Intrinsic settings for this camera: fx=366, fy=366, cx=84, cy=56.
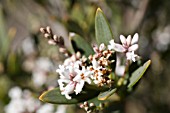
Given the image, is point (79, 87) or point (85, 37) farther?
point (85, 37)

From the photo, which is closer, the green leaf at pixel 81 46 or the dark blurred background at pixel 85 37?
the green leaf at pixel 81 46

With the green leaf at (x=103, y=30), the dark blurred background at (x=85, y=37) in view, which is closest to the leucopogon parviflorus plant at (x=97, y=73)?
the green leaf at (x=103, y=30)

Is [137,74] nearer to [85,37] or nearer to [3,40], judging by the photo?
[85,37]

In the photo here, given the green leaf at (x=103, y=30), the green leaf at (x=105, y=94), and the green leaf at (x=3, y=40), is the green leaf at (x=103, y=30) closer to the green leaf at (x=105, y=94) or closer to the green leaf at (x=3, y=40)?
the green leaf at (x=105, y=94)

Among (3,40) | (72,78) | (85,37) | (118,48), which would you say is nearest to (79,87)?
(72,78)

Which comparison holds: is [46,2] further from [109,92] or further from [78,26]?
[109,92]

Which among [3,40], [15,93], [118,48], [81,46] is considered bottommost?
[118,48]
